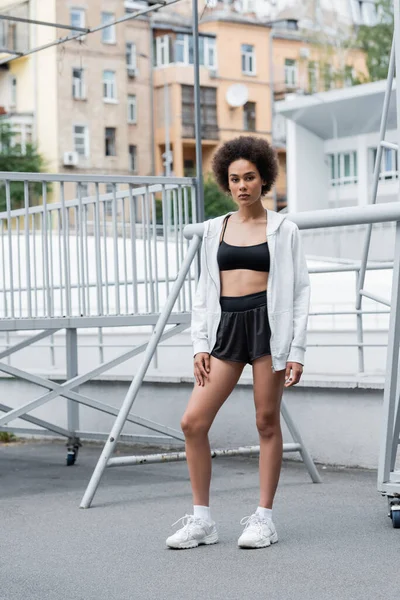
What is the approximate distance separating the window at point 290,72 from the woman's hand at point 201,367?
265 feet

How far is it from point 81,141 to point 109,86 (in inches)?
170

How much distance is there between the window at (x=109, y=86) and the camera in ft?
244

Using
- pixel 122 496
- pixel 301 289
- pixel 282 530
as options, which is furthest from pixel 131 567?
pixel 122 496

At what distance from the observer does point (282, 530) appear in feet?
19.3

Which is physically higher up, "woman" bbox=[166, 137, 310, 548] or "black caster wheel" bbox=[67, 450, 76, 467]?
"woman" bbox=[166, 137, 310, 548]

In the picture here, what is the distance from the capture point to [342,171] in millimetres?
63469

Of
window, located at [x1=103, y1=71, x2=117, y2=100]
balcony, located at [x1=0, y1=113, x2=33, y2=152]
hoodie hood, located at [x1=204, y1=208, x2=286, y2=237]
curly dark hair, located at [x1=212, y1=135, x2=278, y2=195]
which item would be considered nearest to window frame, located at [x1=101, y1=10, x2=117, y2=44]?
window, located at [x1=103, y1=71, x2=117, y2=100]

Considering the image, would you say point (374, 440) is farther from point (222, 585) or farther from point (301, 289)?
point (222, 585)

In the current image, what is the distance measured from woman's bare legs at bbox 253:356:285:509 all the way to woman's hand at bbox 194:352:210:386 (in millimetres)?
215

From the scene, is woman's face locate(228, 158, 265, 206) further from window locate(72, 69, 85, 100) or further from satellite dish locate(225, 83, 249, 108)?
window locate(72, 69, 85, 100)

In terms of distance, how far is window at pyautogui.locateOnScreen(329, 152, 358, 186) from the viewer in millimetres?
62638

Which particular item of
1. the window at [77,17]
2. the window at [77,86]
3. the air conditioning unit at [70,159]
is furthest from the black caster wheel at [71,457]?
the window at [77,86]

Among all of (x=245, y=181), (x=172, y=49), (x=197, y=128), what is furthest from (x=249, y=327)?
(x=172, y=49)

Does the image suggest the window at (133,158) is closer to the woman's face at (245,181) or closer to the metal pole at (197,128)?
the metal pole at (197,128)
